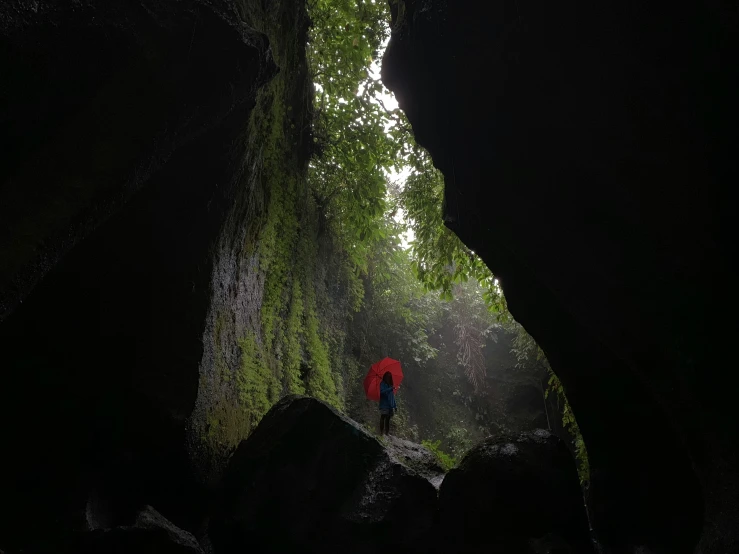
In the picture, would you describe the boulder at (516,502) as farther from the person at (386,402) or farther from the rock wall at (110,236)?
the person at (386,402)

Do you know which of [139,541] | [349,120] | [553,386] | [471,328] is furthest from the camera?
[471,328]

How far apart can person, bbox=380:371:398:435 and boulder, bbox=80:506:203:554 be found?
4.43 m

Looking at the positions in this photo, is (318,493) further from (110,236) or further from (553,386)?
(553,386)

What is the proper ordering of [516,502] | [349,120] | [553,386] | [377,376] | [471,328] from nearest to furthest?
[516,502]
[553,386]
[377,376]
[349,120]
[471,328]

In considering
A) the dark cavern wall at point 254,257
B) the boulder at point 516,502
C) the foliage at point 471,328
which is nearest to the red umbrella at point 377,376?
the dark cavern wall at point 254,257

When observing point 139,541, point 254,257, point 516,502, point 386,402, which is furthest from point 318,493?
point 254,257

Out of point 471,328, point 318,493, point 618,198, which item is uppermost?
point 471,328

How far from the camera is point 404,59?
5109 millimetres

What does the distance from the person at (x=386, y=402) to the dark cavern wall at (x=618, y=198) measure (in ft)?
11.0

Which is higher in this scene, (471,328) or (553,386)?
(471,328)

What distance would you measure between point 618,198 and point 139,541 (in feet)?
16.7

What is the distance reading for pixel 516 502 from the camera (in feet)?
14.9

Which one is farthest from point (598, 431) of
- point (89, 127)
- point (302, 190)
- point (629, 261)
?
point (302, 190)

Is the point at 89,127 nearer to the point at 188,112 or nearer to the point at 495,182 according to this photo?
the point at 188,112
